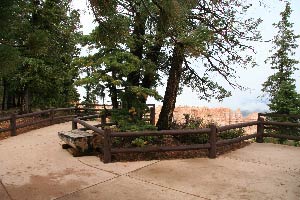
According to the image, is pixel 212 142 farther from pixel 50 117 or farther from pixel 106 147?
pixel 50 117

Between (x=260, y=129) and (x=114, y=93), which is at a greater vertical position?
(x=114, y=93)

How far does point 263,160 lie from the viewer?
31.6ft

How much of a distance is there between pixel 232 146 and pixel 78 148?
573cm

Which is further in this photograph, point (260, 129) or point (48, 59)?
point (48, 59)

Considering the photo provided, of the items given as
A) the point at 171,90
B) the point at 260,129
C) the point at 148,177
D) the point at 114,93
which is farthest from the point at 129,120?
the point at 260,129

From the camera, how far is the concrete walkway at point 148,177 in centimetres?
654

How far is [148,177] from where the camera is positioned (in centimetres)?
765

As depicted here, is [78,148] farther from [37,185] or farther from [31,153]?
[37,185]

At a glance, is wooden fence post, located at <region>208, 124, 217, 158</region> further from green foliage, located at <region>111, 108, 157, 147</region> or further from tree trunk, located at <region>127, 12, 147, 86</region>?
tree trunk, located at <region>127, 12, 147, 86</region>

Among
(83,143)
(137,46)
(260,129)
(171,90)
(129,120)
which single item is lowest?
(83,143)

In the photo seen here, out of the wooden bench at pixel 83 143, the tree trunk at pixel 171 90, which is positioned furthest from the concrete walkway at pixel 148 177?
the tree trunk at pixel 171 90

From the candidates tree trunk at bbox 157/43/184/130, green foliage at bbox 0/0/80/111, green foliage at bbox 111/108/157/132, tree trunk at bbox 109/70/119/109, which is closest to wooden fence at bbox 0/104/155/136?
tree trunk at bbox 109/70/119/109

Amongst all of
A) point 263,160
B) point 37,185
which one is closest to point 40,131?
point 37,185

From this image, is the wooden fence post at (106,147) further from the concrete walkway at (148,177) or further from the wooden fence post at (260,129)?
the wooden fence post at (260,129)
